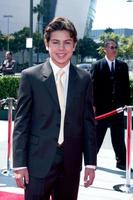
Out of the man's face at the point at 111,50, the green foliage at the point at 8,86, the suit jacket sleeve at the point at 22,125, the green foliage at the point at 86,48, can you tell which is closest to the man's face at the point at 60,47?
the suit jacket sleeve at the point at 22,125

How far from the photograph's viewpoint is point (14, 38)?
6569 cm

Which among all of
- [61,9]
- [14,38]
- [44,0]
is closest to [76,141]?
[14,38]

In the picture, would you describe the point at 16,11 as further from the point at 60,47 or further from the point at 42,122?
the point at 42,122

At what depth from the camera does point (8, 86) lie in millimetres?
13406

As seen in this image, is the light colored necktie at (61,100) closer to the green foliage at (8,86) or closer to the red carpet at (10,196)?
the red carpet at (10,196)

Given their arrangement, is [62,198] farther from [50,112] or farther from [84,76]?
[84,76]

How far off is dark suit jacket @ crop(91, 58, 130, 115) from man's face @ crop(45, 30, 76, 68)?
11.1 ft

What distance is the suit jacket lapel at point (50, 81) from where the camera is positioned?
291 centimetres

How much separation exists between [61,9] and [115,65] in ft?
329

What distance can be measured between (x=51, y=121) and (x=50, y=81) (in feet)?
0.85

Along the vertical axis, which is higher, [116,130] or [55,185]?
[55,185]

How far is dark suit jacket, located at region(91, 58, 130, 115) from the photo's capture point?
6324 mm

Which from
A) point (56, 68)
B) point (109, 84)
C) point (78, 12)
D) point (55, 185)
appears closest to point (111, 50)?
point (109, 84)

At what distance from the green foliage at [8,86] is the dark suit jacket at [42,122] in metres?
10.5
